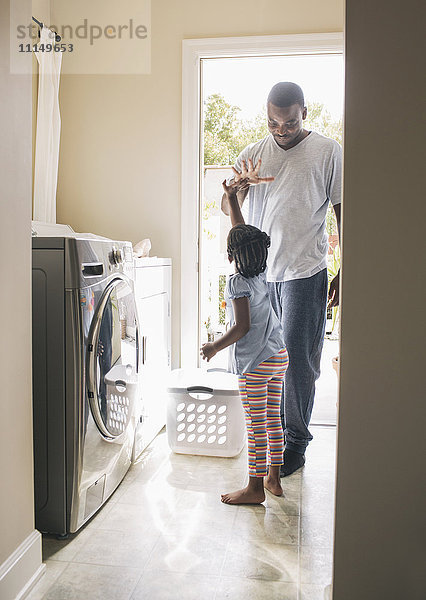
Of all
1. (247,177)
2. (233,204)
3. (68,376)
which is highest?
(247,177)

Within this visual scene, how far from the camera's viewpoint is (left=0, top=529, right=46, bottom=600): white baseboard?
1.55 meters

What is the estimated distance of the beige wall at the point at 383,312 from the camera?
4.00 feet

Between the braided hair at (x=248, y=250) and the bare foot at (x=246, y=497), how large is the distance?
865mm

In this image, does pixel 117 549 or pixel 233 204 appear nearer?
pixel 117 549

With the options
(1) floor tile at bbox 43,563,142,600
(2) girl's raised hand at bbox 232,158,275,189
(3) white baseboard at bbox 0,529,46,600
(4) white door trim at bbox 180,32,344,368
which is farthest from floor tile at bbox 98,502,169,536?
(2) girl's raised hand at bbox 232,158,275,189

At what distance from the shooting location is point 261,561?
1.87m

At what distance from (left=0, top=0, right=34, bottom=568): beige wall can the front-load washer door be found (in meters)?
0.32

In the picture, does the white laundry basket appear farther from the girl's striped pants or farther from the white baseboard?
the white baseboard

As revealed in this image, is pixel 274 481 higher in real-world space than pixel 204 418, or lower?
lower

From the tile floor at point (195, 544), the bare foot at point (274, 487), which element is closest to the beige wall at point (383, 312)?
the tile floor at point (195, 544)

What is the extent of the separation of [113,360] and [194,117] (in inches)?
69.9

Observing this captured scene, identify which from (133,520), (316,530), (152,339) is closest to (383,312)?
(316,530)

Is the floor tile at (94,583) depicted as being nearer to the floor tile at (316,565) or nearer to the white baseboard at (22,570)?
the white baseboard at (22,570)

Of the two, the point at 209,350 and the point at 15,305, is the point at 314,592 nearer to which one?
the point at 209,350
